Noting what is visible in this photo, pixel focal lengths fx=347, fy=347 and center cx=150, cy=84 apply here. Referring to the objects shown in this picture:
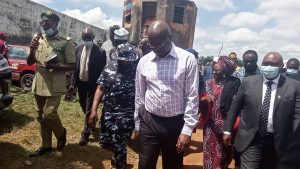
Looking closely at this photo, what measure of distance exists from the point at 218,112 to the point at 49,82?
254cm

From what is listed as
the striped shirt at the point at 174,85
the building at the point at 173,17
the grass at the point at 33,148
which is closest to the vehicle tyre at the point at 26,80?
the grass at the point at 33,148

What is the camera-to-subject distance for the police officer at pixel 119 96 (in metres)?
4.52

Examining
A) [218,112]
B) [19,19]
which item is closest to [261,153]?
[218,112]

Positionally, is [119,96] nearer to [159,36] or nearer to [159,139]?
[159,139]

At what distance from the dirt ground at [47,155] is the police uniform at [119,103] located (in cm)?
89

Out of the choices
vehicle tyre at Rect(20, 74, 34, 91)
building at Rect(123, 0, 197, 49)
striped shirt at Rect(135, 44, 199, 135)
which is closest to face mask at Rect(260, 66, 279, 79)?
striped shirt at Rect(135, 44, 199, 135)

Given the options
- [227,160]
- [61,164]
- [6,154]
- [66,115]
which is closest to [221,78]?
[227,160]

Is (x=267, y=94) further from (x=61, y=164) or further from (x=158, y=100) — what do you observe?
(x=61, y=164)

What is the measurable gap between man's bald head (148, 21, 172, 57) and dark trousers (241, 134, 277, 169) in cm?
155

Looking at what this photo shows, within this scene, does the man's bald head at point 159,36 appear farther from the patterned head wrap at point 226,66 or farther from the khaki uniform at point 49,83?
the khaki uniform at point 49,83

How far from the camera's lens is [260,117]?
3.92m

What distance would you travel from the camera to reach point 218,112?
16.8 feet

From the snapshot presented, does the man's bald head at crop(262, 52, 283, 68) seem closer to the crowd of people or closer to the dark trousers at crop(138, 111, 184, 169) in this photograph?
the crowd of people

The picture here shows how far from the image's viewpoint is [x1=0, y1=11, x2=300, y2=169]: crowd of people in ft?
11.2
